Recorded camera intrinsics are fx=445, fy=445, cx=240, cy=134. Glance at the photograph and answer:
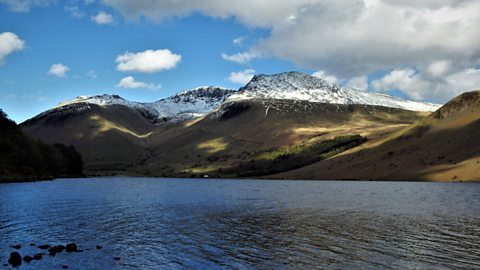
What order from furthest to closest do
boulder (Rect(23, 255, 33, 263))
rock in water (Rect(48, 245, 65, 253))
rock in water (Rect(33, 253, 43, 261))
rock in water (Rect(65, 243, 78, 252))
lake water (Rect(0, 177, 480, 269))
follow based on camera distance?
rock in water (Rect(65, 243, 78, 252)), rock in water (Rect(48, 245, 65, 253)), rock in water (Rect(33, 253, 43, 261)), lake water (Rect(0, 177, 480, 269)), boulder (Rect(23, 255, 33, 263))

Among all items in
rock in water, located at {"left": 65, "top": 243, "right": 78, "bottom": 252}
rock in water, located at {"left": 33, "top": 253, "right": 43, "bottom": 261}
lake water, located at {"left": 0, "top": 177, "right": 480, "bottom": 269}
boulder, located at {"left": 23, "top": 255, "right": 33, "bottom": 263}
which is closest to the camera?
boulder, located at {"left": 23, "top": 255, "right": 33, "bottom": 263}

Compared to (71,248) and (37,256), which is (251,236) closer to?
(71,248)

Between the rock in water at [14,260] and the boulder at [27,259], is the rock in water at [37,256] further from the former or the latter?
the rock in water at [14,260]

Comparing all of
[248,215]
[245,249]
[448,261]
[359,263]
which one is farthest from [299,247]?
[248,215]

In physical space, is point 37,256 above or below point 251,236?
above

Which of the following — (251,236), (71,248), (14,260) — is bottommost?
(251,236)

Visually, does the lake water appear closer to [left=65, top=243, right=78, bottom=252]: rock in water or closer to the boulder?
the boulder

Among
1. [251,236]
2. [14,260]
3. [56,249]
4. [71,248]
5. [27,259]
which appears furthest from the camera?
[251,236]

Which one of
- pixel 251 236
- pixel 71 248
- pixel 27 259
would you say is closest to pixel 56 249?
pixel 71 248

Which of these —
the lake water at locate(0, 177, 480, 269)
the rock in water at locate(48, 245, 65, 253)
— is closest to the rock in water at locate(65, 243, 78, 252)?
the rock in water at locate(48, 245, 65, 253)

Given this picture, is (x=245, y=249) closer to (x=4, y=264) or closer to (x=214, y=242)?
(x=214, y=242)

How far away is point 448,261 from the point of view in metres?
41.9

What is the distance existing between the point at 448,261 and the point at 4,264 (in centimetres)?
4119

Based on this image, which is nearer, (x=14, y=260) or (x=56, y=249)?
(x=14, y=260)
